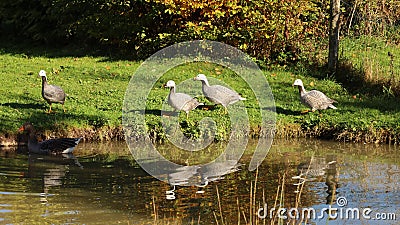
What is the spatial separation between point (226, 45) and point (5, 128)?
8.88m

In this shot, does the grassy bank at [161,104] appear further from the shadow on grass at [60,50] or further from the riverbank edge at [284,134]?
the shadow on grass at [60,50]

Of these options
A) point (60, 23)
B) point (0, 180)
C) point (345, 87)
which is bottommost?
point (0, 180)

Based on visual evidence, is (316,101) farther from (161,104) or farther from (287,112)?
(161,104)

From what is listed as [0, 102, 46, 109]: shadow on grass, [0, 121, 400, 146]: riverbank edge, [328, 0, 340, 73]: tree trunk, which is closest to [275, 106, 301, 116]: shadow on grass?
[0, 121, 400, 146]: riverbank edge

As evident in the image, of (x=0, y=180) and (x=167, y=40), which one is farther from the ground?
(x=167, y=40)

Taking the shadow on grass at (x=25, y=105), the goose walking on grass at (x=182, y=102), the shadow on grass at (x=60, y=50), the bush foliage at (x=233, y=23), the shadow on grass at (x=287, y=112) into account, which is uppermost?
the bush foliage at (x=233, y=23)

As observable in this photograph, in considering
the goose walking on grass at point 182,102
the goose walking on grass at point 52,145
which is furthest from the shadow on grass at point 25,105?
the goose walking on grass at point 182,102

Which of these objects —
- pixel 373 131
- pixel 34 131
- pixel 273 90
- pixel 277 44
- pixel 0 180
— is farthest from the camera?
pixel 277 44

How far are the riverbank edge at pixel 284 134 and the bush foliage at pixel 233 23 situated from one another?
4.88 metres

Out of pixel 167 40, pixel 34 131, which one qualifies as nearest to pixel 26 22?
pixel 167 40

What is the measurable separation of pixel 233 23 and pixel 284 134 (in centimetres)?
713

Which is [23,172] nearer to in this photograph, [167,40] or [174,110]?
[174,110]

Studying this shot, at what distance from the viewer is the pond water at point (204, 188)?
29.1 feet

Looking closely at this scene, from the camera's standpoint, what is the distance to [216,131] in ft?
48.1
